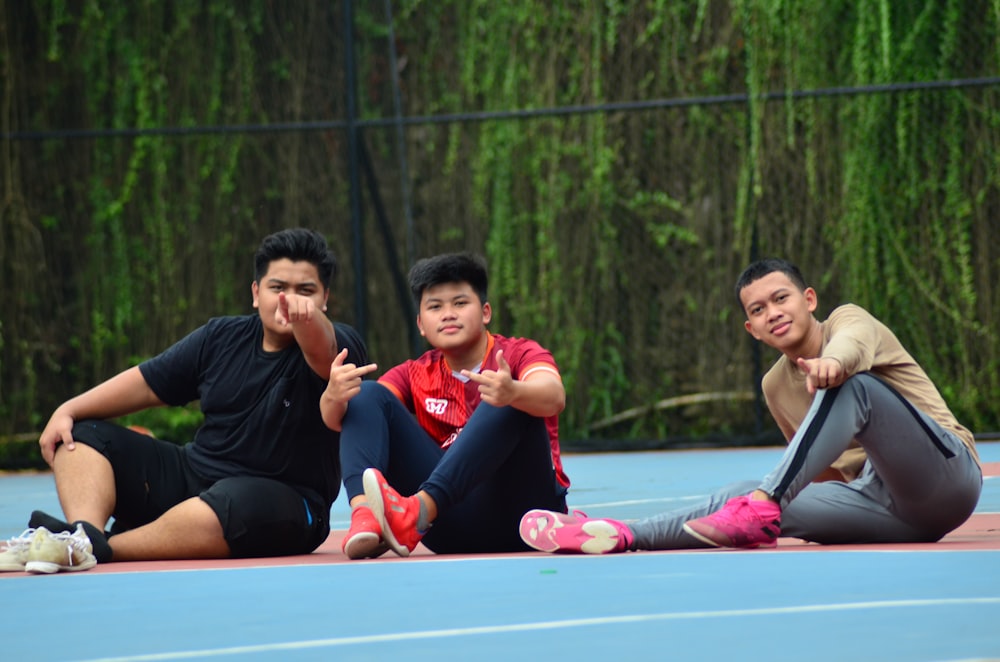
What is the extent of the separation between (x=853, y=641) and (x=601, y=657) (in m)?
0.42

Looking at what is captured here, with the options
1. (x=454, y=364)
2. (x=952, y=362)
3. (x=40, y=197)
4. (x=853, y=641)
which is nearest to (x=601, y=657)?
(x=853, y=641)

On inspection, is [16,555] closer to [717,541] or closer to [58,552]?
[58,552]

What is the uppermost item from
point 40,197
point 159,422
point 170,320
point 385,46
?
point 385,46

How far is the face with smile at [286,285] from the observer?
4012mm

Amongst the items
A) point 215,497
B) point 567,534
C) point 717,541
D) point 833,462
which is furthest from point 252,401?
point 833,462

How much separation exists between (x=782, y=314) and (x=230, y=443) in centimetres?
Answer: 155

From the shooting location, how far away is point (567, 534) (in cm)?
372

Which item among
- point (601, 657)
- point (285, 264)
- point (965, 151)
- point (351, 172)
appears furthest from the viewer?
point (351, 172)

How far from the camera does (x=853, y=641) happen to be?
2.39m

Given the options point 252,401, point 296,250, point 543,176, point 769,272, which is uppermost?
point 543,176

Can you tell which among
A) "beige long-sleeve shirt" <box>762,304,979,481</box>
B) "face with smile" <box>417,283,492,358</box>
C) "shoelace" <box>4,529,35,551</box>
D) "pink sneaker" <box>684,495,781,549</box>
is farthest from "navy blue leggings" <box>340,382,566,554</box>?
"shoelace" <box>4,529,35,551</box>

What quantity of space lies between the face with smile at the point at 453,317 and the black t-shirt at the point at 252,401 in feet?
0.79

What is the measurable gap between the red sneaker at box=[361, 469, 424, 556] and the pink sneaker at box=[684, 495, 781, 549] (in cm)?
69

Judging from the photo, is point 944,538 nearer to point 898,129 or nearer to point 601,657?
point 601,657
